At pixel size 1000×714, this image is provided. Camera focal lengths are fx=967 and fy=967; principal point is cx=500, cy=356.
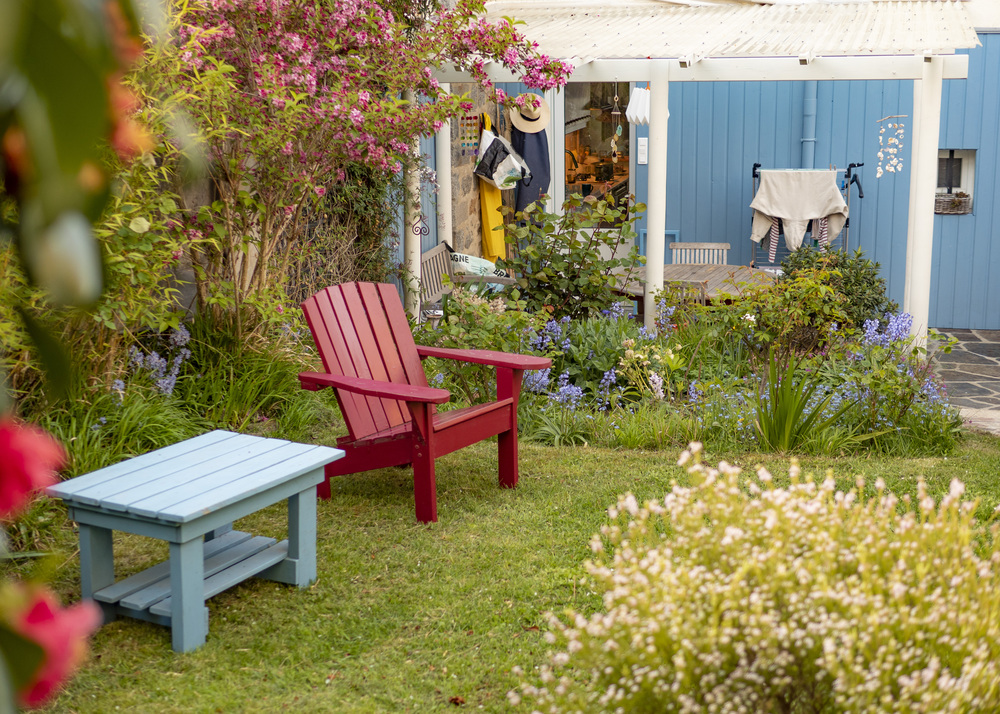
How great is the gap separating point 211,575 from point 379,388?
0.95m

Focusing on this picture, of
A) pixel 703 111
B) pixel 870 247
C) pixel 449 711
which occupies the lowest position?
pixel 449 711

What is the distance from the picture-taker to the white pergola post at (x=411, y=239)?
676cm

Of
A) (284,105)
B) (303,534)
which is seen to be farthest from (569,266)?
(303,534)

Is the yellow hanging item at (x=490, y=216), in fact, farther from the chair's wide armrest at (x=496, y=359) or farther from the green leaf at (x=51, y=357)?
the green leaf at (x=51, y=357)

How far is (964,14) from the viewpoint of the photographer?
670 cm

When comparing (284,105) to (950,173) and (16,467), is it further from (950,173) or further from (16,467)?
(950,173)

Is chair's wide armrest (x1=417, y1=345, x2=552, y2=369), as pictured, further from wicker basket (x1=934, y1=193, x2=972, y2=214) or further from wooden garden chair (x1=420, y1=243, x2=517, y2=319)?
wicker basket (x1=934, y1=193, x2=972, y2=214)

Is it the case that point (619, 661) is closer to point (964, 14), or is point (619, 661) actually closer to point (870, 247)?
point (964, 14)

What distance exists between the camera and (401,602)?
122 inches

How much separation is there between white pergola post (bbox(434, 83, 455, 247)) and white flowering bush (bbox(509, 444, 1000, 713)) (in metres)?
5.74

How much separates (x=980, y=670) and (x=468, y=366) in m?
3.94

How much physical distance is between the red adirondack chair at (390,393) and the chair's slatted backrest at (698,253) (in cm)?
515

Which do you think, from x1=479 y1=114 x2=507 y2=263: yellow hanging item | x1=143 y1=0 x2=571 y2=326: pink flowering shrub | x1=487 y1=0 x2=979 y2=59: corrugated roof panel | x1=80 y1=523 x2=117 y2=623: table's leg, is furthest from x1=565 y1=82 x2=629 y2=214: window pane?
x1=80 y1=523 x2=117 y2=623: table's leg

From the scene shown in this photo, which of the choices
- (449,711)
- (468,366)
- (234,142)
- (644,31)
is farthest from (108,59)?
(644,31)
